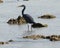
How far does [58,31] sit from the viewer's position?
19375mm

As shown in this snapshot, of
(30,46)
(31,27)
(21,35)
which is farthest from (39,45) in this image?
(31,27)

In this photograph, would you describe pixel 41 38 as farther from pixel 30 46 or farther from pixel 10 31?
pixel 10 31

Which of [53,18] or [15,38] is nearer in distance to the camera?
[15,38]

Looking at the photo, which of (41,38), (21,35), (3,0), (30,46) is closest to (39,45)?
(30,46)

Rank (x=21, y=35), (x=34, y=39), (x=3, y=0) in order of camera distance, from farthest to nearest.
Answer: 1. (x=3, y=0)
2. (x=21, y=35)
3. (x=34, y=39)

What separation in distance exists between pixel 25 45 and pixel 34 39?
4.25ft

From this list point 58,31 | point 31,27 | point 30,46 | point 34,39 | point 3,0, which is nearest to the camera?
point 30,46

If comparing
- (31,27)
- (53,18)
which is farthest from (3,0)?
(31,27)

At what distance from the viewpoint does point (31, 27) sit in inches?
821

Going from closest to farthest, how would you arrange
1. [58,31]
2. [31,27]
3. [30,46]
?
[30,46]
[58,31]
[31,27]

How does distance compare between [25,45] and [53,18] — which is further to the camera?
[53,18]

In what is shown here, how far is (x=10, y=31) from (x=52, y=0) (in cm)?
2567

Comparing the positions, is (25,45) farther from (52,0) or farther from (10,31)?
(52,0)

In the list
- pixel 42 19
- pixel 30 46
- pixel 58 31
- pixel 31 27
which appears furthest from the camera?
pixel 42 19
